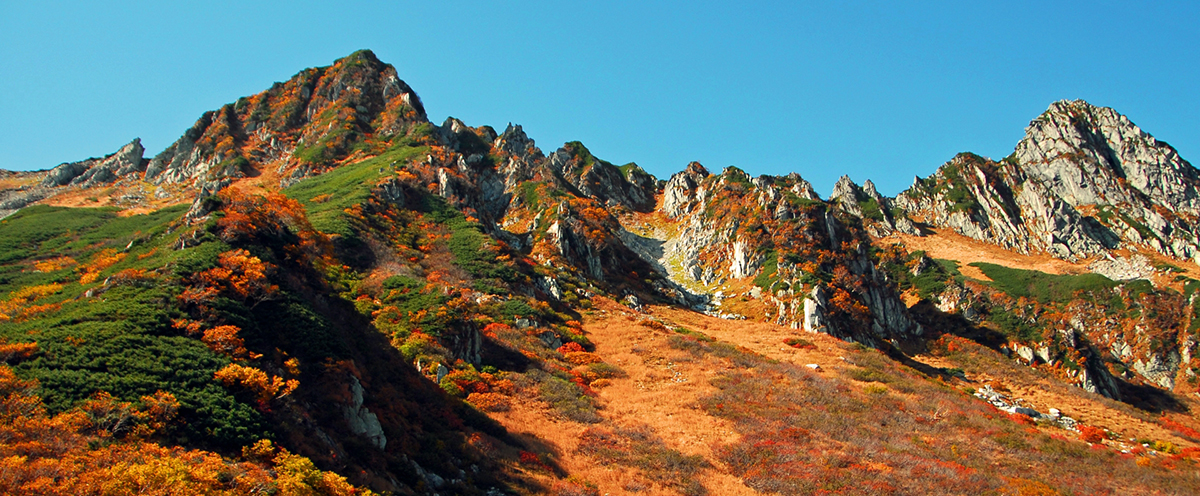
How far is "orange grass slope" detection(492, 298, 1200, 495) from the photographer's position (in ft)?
58.8

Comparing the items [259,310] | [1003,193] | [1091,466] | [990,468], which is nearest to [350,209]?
[259,310]

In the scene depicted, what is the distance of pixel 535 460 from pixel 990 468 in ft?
52.9

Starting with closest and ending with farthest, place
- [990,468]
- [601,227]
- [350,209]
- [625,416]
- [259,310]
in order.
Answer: [259,310]
[990,468]
[625,416]
[350,209]
[601,227]

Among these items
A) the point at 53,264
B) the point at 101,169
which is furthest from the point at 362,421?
the point at 101,169

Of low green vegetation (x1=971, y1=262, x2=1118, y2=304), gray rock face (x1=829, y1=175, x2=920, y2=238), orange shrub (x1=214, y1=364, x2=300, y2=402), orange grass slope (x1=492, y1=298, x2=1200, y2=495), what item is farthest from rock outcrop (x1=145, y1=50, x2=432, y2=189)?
low green vegetation (x1=971, y1=262, x2=1118, y2=304)

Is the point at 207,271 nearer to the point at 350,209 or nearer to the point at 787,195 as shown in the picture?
the point at 350,209

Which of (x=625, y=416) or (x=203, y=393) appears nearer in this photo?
(x=203, y=393)

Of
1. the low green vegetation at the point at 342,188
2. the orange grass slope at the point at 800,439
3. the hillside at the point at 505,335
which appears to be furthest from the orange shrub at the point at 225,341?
the low green vegetation at the point at 342,188

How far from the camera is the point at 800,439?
21.9 meters

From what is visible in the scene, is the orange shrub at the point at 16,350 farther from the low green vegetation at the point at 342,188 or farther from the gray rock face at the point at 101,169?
the gray rock face at the point at 101,169

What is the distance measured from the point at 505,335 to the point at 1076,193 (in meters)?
127

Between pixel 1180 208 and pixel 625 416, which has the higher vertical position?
pixel 1180 208

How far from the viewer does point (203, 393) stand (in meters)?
12.8

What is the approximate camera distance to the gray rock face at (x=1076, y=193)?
9906cm
